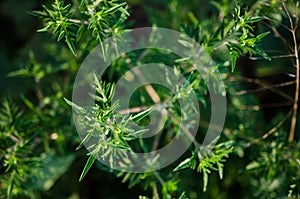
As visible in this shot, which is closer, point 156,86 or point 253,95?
point 156,86

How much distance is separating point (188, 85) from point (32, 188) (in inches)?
19.3

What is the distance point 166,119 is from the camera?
102cm

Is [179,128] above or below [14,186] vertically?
above

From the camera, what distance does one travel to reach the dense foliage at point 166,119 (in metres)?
0.82

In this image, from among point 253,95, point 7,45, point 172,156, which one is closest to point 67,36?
point 172,156

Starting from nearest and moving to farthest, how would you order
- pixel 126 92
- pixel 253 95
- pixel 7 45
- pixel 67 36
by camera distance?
pixel 67 36 < pixel 126 92 < pixel 253 95 < pixel 7 45

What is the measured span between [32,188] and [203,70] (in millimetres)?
526

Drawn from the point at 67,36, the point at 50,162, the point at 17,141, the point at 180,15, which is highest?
the point at 67,36

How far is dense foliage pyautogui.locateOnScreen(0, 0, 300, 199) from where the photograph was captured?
82cm

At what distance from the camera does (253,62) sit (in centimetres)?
142

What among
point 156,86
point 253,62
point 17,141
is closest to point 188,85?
point 156,86

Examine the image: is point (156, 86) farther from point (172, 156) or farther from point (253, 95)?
point (253, 95)

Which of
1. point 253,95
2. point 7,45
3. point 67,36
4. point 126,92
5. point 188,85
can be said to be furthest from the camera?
point 7,45

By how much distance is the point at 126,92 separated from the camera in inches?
46.7
